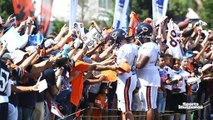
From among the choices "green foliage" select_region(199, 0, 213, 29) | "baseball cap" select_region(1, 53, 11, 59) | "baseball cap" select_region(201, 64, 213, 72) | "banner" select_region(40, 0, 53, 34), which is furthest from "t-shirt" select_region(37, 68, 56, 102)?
"green foliage" select_region(199, 0, 213, 29)

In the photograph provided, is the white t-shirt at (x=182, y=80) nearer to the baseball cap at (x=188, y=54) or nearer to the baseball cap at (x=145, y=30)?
the baseball cap at (x=188, y=54)

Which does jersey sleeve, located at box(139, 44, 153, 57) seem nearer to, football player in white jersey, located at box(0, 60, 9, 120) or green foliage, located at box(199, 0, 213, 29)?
football player in white jersey, located at box(0, 60, 9, 120)

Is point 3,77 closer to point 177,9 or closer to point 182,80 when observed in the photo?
point 182,80

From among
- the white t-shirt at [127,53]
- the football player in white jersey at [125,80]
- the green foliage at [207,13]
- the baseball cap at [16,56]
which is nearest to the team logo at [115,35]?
the football player in white jersey at [125,80]

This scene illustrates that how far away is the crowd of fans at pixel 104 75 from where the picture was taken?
10.9 metres

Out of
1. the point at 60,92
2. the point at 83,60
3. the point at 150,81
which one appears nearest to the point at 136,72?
the point at 150,81

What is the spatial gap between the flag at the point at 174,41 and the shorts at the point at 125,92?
2697mm

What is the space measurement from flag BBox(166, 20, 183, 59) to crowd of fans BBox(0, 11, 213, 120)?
0.07 ft

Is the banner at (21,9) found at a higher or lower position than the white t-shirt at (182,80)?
higher

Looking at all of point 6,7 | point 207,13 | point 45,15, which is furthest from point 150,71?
point 207,13

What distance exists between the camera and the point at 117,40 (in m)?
13.0

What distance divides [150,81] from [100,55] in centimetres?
122

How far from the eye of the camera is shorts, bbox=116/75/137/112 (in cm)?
1288

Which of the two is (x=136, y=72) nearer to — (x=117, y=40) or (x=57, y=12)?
(x=117, y=40)
